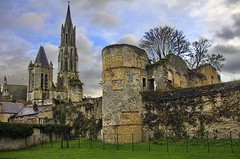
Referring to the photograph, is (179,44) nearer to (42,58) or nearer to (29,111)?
(29,111)

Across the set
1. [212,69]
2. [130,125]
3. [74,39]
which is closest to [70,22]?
[74,39]

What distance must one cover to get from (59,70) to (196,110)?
79556 mm

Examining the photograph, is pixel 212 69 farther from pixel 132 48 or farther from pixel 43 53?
pixel 43 53

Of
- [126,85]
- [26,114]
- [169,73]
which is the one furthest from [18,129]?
[169,73]

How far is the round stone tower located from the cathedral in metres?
62.6

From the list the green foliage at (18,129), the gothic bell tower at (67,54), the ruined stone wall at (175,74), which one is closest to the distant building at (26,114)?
the green foliage at (18,129)

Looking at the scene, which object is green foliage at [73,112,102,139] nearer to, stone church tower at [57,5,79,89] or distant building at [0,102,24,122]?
distant building at [0,102,24,122]

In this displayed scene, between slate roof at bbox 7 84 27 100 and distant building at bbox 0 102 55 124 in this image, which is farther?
slate roof at bbox 7 84 27 100

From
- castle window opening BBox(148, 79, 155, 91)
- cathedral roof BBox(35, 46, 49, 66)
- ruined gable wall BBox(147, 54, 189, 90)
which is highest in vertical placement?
cathedral roof BBox(35, 46, 49, 66)

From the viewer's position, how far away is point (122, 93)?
23.9m

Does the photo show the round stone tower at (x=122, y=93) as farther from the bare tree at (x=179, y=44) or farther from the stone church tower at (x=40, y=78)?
the stone church tower at (x=40, y=78)

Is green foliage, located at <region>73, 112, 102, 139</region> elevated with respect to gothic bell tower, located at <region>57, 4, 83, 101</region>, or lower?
lower

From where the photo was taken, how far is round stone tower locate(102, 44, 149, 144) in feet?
76.7

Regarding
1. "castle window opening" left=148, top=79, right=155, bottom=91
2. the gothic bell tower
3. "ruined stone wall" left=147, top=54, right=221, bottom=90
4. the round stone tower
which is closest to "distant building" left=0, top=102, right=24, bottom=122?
the round stone tower
